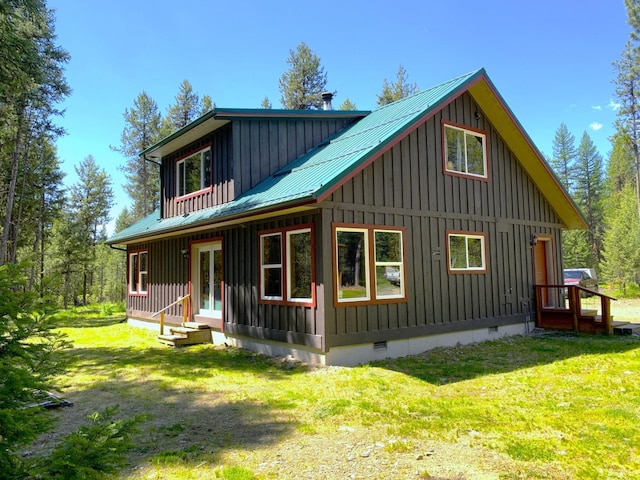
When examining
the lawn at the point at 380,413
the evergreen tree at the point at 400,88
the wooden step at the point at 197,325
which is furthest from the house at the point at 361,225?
the evergreen tree at the point at 400,88

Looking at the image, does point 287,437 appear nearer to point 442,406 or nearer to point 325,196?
point 442,406

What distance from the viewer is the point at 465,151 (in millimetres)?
10906

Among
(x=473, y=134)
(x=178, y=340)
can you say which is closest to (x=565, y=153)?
(x=473, y=134)

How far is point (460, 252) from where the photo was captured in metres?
10.4

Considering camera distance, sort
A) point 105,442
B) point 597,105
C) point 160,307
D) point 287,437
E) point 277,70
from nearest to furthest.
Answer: point 105,442 < point 287,437 < point 160,307 < point 277,70 < point 597,105

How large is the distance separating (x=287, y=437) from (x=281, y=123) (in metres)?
8.17

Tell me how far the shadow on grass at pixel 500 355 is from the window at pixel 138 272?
32.5ft

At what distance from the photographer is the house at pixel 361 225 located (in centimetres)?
821

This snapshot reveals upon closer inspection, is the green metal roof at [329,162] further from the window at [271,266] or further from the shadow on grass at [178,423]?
the shadow on grass at [178,423]

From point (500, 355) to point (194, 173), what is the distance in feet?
29.2

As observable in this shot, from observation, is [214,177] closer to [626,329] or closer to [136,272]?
[136,272]

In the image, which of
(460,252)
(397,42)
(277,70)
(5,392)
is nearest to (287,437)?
(5,392)

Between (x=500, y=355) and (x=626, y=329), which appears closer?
(x=500, y=355)

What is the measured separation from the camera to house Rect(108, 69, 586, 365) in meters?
8.21
